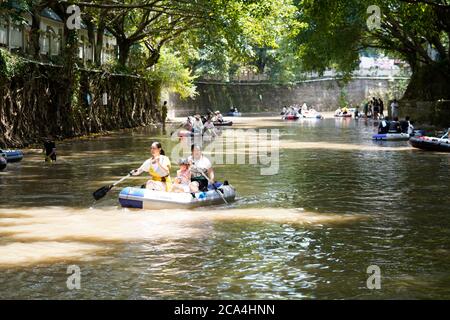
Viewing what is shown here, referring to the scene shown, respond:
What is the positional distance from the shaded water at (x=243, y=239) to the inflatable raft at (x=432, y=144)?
7.29m

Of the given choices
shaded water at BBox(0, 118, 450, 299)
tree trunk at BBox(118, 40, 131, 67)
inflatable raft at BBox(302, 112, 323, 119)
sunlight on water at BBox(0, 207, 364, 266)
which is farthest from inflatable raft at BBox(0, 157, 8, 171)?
inflatable raft at BBox(302, 112, 323, 119)

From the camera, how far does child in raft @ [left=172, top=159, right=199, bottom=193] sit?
15.8 m

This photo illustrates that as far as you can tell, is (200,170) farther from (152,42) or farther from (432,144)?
(152,42)

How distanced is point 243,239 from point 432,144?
1838 cm

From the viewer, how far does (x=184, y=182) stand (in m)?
16.1

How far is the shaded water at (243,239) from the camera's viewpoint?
9.46 meters

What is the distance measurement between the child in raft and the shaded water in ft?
2.41

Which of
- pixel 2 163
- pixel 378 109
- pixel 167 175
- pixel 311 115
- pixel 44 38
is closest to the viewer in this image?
pixel 167 175

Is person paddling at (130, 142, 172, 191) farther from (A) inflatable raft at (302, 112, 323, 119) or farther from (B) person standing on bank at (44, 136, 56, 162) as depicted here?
(A) inflatable raft at (302, 112, 323, 119)

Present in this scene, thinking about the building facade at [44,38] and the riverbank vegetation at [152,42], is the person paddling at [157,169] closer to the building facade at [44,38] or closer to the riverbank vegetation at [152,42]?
the riverbank vegetation at [152,42]

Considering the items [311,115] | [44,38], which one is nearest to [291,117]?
[311,115]

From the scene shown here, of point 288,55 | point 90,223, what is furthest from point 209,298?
point 288,55
